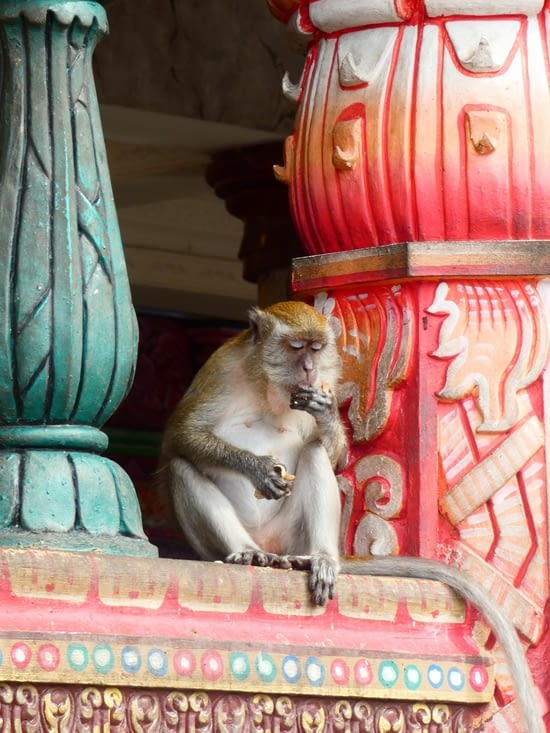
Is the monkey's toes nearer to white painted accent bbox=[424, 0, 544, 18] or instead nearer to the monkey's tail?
the monkey's tail

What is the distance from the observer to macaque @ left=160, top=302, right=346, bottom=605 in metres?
5.95

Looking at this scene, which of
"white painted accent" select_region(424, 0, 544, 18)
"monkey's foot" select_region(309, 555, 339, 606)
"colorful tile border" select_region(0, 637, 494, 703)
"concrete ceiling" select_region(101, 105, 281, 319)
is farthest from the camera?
"concrete ceiling" select_region(101, 105, 281, 319)

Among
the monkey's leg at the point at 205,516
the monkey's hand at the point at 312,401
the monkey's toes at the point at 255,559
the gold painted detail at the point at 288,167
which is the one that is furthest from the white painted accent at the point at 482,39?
the monkey's toes at the point at 255,559

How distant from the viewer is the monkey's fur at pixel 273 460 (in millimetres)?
5840

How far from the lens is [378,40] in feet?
20.2

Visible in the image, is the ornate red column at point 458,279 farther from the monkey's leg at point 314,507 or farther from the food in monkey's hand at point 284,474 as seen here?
the food in monkey's hand at point 284,474

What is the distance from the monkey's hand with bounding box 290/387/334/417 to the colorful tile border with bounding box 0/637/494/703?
759mm

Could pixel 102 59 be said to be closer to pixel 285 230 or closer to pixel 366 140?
pixel 285 230

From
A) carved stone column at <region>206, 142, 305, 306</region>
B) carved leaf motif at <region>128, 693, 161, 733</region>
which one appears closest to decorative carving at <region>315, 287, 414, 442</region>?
carved leaf motif at <region>128, 693, 161, 733</region>

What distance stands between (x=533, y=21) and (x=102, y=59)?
2.38 m

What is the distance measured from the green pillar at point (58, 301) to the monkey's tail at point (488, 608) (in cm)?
92

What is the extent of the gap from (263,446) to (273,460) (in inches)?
9.4

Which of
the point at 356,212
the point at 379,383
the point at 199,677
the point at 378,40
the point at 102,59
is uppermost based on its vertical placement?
the point at 102,59

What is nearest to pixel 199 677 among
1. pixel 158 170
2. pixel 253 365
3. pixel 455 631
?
pixel 455 631
